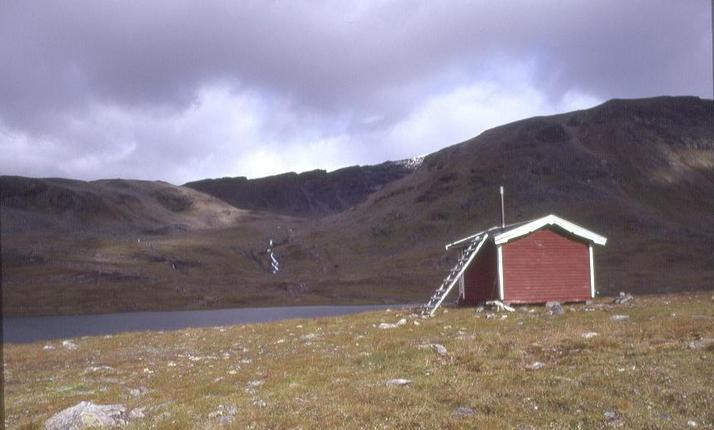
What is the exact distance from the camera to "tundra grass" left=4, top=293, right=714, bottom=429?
11.7 meters

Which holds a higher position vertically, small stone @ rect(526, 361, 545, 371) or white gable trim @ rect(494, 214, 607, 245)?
white gable trim @ rect(494, 214, 607, 245)

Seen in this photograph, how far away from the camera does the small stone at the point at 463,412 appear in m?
11.8

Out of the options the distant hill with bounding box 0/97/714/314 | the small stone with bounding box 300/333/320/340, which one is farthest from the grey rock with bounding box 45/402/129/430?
the distant hill with bounding box 0/97/714/314

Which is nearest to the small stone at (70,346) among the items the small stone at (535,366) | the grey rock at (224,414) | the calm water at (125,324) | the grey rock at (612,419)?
the calm water at (125,324)

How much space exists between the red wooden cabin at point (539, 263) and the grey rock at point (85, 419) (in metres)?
26.9

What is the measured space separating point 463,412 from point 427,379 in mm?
3108

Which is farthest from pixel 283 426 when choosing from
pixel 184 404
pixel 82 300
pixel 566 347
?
pixel 82 300

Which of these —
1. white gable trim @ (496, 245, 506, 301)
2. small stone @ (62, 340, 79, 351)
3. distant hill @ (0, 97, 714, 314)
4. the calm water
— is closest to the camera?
small stone @ (62, 340, 79, 351)

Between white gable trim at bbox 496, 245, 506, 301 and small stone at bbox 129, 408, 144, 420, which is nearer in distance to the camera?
small stone at bbox 129, 408, 144, 420

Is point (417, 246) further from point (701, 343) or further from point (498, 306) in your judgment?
point (701, 343)

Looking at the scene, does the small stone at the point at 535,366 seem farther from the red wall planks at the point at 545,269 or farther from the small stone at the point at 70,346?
the small stone at the point at 70,346

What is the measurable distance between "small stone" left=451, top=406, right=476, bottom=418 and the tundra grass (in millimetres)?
112

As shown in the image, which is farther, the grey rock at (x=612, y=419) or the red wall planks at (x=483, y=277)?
the red wall planks at (x=483, y=277)

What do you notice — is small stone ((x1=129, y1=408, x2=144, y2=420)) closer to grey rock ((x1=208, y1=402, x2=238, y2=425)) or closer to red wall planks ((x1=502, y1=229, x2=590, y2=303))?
grey rock ((x1=208, y1=402, x2=238, y2=425))
